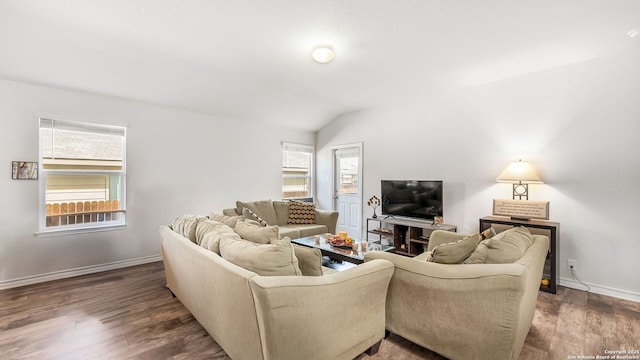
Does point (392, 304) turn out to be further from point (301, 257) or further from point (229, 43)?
point (229, 43)

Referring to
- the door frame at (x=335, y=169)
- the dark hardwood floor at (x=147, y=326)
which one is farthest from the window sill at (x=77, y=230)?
the door frame at (x=335, y=169)

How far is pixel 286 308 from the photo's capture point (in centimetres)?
153

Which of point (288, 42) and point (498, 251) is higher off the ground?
point (288, 42)

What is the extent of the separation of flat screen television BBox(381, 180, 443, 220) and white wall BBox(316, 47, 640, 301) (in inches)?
8.0

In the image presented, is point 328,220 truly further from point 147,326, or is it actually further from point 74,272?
point 74,272

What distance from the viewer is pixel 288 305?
5.03ft

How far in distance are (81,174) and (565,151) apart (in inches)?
237

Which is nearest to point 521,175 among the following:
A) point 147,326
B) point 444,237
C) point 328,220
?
point 444,237

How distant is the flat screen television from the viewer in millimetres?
4441

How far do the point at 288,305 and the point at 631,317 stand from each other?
130 inches

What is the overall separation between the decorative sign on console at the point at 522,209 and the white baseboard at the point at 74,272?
482cm

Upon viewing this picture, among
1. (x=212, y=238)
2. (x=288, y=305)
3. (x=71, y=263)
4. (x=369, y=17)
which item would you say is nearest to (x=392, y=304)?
(x=288, y=305)

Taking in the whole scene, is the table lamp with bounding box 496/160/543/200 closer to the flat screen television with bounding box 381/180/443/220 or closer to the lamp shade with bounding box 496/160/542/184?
the lamp shade with bounding box 496/160/542/184

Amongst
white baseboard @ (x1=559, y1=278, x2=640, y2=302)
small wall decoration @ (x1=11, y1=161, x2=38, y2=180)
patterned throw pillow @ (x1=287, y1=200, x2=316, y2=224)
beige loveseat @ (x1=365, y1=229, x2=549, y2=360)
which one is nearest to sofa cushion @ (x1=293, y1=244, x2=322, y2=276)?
beige loveseat @ (x1=365, y1=229, x2=549, y2=360)
